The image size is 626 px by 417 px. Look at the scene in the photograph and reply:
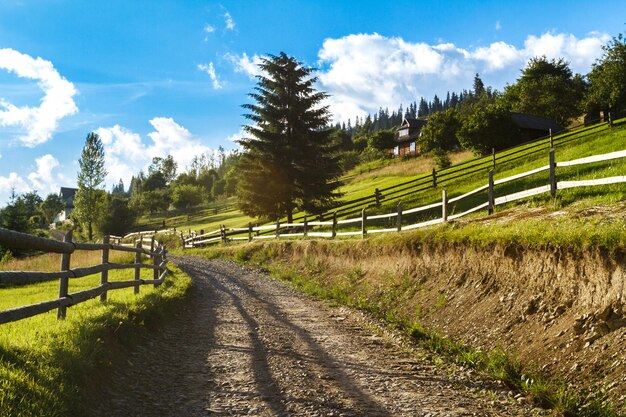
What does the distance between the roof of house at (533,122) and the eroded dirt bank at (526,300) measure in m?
42.8

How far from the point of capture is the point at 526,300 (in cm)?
789

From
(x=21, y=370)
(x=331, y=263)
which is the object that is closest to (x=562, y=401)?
(x=21, y=370)

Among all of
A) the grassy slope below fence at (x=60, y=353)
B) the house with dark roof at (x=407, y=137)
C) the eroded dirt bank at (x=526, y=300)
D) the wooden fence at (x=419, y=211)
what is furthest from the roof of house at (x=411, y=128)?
the grassy slope below fence at (x=60, y=353)

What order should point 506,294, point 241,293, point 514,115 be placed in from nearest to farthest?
point 506,294 < point 241,293 < point 514,115

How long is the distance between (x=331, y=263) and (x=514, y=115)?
142 ft

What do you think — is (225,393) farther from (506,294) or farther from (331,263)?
(331,263)

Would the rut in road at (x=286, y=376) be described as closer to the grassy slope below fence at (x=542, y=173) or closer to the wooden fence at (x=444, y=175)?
the grassy slope below fence at (x=542, y=173)

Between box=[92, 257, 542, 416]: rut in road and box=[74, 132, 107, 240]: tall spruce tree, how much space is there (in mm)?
56276

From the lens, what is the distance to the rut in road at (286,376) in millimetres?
5145

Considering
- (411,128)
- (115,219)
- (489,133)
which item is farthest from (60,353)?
(411,128)

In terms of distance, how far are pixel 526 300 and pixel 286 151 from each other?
23.6 m

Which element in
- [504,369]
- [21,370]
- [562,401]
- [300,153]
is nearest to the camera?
[21,370]

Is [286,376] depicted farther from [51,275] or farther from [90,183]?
[90,183]

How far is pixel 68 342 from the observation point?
18.2ft
